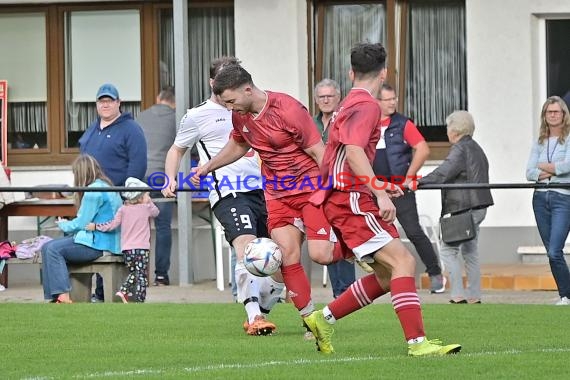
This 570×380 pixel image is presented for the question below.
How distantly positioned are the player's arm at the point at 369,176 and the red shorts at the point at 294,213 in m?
1.05

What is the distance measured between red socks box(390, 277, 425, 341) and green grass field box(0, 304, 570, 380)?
0.63 ft

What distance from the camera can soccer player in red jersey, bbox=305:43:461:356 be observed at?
876cm

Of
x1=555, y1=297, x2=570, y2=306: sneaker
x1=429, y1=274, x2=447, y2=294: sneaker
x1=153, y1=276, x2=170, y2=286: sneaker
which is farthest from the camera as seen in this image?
x1=153, y1=276, x2=170, y2=286: sneaker

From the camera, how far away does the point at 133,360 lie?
30.2 ft

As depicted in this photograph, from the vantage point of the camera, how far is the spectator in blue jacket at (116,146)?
1515cm

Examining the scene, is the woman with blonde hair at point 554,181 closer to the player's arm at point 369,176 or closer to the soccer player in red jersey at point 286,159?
the soccer player in red jersey at point 286,159

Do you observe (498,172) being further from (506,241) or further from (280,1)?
(280,1)

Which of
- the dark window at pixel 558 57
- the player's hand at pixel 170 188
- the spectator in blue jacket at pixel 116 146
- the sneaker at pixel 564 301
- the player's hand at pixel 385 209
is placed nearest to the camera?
the player's hand at pixel 385 209

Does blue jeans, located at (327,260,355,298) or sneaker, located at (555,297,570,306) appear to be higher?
blue jeans, located at (327,260,355,298)

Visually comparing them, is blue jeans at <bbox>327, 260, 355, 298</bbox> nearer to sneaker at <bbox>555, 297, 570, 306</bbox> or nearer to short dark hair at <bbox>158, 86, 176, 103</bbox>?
sneaker at <bbox>555, 297, 570, 306</bbox>

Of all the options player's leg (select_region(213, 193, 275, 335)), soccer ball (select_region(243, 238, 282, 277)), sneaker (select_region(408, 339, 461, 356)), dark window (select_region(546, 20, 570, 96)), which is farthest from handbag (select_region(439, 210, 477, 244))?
sneaker (select_region(408, 339, 461, 356))

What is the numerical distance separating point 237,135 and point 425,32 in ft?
27.8

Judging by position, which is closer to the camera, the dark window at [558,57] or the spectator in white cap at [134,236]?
the spectator in white cap at [134,236]

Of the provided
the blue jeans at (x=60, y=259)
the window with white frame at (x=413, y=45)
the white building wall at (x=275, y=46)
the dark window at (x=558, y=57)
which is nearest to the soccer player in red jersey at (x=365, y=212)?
the blue jeans at (x=60, y=259)
